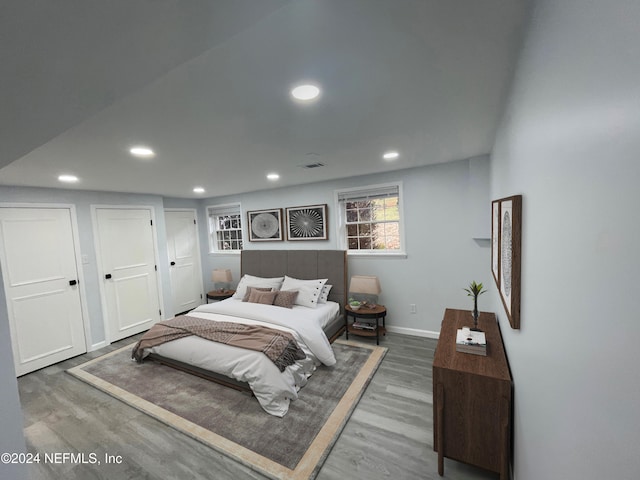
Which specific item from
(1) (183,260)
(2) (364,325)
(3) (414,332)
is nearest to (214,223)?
(1) (183,260)

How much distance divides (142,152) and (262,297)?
2306 mm

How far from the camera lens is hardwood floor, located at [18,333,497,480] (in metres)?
1.82

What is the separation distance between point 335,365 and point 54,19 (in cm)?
322

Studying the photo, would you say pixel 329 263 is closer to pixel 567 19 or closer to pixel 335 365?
pixel 335 365

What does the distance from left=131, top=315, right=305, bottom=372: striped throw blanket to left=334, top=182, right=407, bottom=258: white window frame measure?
1.77 m

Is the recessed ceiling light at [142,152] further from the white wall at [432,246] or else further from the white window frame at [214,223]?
the white window frame at [214,223]

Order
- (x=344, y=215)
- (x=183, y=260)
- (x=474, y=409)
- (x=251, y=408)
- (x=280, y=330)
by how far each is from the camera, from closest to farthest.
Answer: (x=474, y=409) < (x=251, y=408) < (x=280, y=330) < (x=344, y=215) < (x=183, y=260)

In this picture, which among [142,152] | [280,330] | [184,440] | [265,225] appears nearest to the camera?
[184,440]

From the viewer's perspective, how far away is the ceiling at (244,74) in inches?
27.9

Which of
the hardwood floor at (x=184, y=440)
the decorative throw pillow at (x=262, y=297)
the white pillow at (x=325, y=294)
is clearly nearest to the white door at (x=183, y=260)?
the decorative throw pillow at (x=262, y=297)

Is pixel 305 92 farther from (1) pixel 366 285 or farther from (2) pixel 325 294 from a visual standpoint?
(2) pixel 325 294

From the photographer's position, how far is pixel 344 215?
416 cm

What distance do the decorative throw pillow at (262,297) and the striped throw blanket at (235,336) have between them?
723mm

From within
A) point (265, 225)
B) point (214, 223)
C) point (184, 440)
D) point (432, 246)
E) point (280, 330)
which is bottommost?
point (184, 440)
